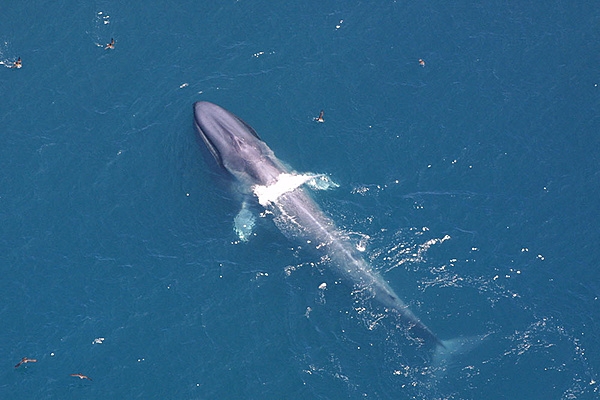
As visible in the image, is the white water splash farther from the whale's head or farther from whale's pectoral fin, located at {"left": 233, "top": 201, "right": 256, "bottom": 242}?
whale's pectoral fin, located at {"left": 233, "top": 201, "right": 256, "bottom": 242}

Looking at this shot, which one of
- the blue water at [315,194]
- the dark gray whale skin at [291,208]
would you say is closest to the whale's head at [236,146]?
the dark gray whale skin at [291,208]

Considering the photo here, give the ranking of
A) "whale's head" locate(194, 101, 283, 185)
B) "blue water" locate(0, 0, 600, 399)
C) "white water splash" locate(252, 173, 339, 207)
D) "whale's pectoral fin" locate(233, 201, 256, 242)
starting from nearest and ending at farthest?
1. "blue water" locate(0, 0, 600, 399)
2. "whale's pectoral fin" locate(233, 201, 256, 242)
3. "white water splash" locate(252, 173, 339, 207)
4. "whale's head" locate(194, 101, 283, 185)

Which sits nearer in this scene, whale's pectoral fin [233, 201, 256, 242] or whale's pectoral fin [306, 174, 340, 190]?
whale's pectoral fin [233, 201, 256, 242]

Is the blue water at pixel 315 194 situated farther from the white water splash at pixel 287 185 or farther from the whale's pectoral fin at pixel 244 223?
the white water splash at pixel 287 185

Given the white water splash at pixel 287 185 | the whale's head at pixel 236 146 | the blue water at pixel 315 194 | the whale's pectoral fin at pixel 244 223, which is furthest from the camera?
the whale's head at pixel 236 146

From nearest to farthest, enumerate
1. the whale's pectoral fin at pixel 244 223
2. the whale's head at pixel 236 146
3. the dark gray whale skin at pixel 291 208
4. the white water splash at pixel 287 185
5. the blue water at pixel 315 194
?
the blue water at pixel 315 194, the dark gray whale skin at pixel 291 208, the whale's pectoral fin at pixel 244 223, the white water splash at pixel 287 185, the whale's head at pixel 236 146

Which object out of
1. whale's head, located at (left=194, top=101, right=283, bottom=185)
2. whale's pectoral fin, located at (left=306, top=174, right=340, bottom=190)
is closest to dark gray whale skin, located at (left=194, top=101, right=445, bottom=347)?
whale's head, located at (left=194, top=101, right=283, bottom=185)
